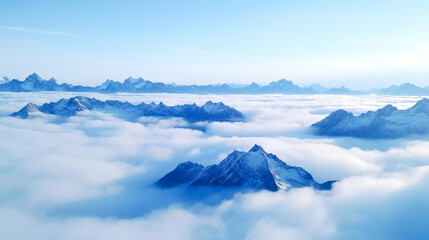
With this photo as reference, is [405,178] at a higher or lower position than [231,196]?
higher

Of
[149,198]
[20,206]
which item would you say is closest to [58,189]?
[20,206]

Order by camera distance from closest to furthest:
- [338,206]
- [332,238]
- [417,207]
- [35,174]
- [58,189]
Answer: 1. [332,238]
2. [417,207]
3. [338,206]
4. [58,189]
5. [35,174]

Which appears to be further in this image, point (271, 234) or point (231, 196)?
point (231, 196)

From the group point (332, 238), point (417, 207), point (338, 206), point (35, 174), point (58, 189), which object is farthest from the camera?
point (35, 174)

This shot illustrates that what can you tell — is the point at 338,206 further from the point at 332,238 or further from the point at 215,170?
the point at 215,170

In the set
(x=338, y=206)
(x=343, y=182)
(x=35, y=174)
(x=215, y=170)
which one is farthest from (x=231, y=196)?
(x=35, y=174)

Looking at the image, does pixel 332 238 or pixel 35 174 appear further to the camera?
pixel 35 174

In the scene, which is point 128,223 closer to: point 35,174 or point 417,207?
point 35,174
